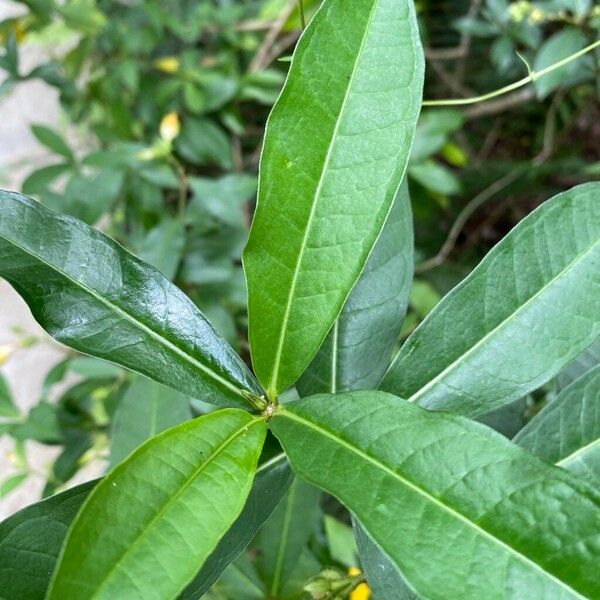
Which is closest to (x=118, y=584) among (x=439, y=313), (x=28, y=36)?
(x=439, y=313)

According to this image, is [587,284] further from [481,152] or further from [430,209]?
[481,152]

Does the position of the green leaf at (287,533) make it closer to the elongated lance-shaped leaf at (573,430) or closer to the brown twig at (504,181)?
the elongated lance-shaped leaf at (573,430)

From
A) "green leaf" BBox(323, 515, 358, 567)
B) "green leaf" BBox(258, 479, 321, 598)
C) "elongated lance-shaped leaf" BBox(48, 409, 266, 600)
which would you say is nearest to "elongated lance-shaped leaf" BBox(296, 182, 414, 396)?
"elongated lance-shaped leaf" BBox(48, 409, 266, 600)

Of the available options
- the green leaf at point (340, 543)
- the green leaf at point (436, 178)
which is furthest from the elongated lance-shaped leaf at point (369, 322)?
the green leaf at point (436, 178)

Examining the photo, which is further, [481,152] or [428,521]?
[481,152]

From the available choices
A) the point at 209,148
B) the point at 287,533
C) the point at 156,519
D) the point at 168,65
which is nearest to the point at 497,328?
the point at 156,519

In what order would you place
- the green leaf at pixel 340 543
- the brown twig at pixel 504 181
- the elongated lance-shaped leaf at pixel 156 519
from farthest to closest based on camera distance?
1. the brown twig at pixel 504 181
2. the green leaf at pixel 340 543
3. the elongated lance-shaped leaf at pixel 156 519
